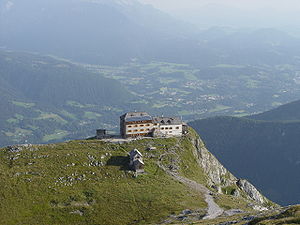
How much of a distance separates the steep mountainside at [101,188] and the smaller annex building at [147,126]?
1199 centimetres

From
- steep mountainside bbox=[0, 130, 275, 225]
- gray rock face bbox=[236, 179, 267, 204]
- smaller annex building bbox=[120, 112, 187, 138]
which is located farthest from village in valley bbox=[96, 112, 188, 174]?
gray rock face bbox=[236, 179, 267, 204]

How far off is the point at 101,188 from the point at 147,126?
1936 inches

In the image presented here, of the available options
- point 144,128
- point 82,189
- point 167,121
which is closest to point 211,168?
point 167,121

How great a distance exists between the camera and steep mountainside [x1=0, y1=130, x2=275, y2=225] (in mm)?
101875

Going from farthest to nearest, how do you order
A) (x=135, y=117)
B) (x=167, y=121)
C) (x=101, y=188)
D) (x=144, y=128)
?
(x=167, y=121)
(x=135, y=117)
(x=144, y=128)
(x=101, y=188)

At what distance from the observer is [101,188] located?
11294 cm

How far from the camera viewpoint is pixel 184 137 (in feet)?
524

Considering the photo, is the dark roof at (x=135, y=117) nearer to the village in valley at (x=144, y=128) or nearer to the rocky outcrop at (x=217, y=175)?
the village in valley at (x=144, y=128)

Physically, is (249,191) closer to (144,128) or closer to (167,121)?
(167,121)

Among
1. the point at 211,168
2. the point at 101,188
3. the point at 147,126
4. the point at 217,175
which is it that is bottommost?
the point at 217,175

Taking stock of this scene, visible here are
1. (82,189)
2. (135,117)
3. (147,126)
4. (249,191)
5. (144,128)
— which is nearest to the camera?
(82,189)

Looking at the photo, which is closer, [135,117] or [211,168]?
[135,117]

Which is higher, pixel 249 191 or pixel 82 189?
pixel 82 189

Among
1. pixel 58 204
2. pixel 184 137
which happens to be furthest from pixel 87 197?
pixel 184 137
